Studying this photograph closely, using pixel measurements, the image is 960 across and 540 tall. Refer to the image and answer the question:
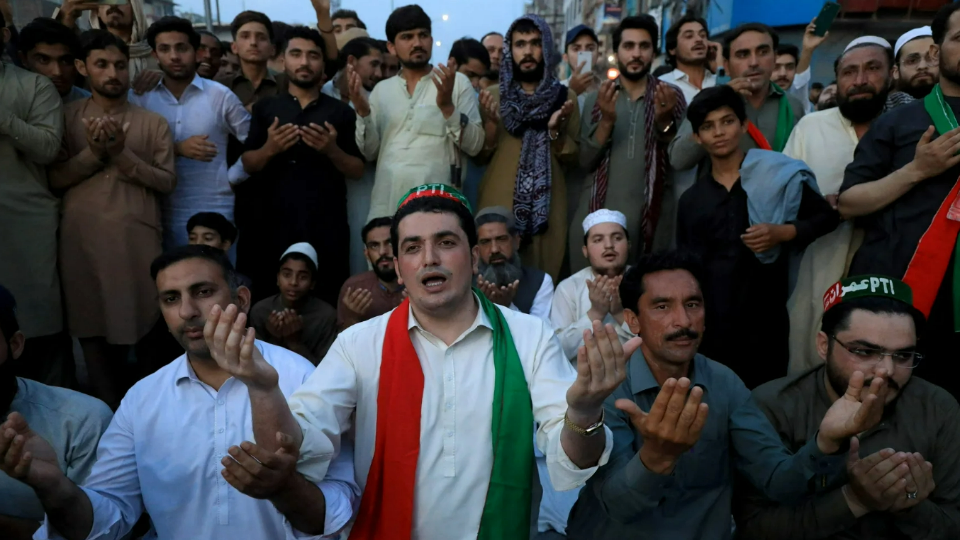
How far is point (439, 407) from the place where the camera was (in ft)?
8.22

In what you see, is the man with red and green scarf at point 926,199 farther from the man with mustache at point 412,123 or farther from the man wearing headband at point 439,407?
the man with mustache at point 412,123

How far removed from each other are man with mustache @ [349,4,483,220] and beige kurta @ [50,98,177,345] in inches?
54.8

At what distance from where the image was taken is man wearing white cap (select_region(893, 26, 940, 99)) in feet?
16.3

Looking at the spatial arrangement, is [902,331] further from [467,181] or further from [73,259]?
[73,259]

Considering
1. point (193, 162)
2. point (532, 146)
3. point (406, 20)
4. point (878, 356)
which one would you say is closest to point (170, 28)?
point (193, 162)

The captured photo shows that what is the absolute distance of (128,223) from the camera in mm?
4832

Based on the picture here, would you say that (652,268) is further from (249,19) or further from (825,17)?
(249,19)

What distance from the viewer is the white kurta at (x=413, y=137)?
5.29 meters

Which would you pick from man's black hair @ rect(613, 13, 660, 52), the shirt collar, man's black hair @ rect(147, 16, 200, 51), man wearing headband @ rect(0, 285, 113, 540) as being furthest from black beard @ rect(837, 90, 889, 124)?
man's black hair @ rect(147, 16, 200, 51)

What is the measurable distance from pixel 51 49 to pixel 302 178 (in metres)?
1.71

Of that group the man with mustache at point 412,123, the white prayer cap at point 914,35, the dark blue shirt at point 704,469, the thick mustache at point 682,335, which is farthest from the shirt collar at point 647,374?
the white prayer cap at point 914,35

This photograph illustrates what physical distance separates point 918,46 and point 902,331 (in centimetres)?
309

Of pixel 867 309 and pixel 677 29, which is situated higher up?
pixel 677 29

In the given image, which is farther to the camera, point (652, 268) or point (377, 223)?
point (377, 223)
